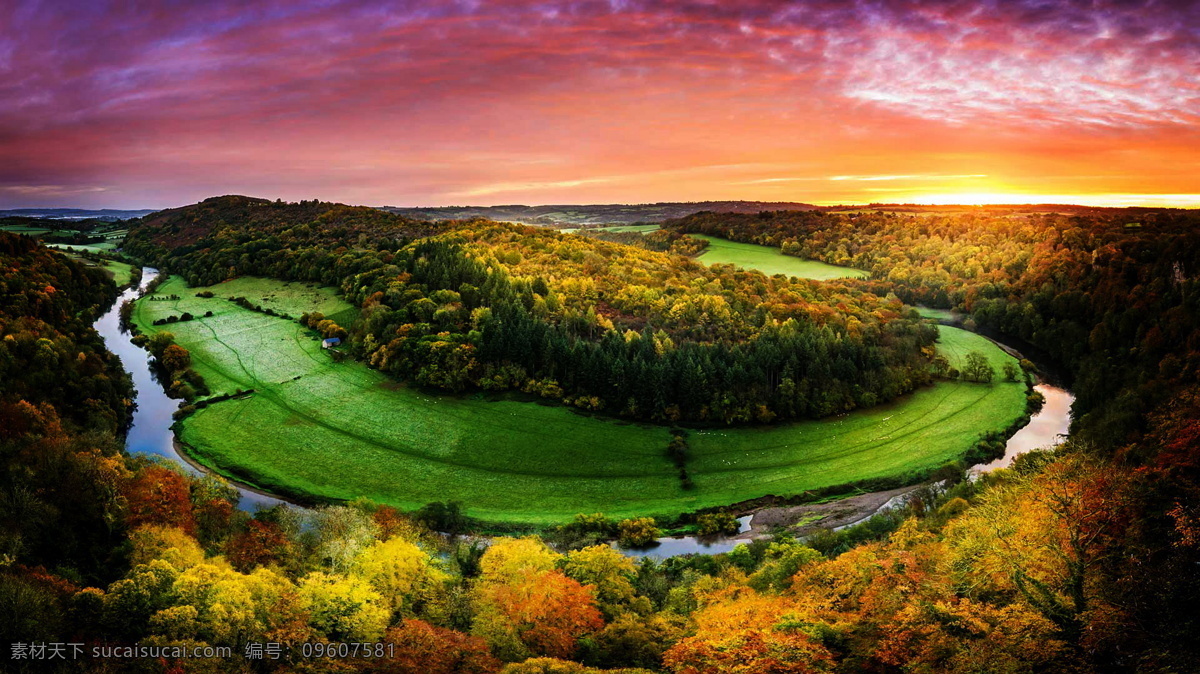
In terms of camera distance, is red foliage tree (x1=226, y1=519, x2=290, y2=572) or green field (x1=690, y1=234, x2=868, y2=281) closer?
red foliage tree (x1=226, y1=519, x2=290, y2=572)

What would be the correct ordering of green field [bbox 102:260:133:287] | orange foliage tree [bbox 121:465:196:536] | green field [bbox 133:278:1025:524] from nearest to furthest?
orange foliage tree [bbox 121:465:196:536]
green field [bbox 133:278:1025:524]
green field [bbox 102:260:133:287]

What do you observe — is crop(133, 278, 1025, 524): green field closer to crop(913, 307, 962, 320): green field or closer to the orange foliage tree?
the orange foliage tree

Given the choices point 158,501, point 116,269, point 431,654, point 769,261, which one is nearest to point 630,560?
point 431,654

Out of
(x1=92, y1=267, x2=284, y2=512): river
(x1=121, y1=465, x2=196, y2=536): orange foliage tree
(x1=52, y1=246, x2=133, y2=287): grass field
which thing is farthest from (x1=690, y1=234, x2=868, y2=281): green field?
(x1=52, y1=246, x2=133, y2=287): grass field

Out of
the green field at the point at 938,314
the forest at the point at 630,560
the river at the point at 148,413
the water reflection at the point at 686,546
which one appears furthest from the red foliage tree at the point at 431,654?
the green field at the point at 938,314

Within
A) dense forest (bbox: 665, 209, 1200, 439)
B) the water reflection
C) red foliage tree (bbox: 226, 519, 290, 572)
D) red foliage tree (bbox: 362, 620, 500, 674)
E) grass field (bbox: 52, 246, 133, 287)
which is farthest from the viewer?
grass field (bbox: 52, 246, 133, 287)

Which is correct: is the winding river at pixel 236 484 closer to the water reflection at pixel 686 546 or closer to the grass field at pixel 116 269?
the water reflection at pixel 686 546

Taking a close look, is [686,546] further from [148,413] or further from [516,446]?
[148,413]
